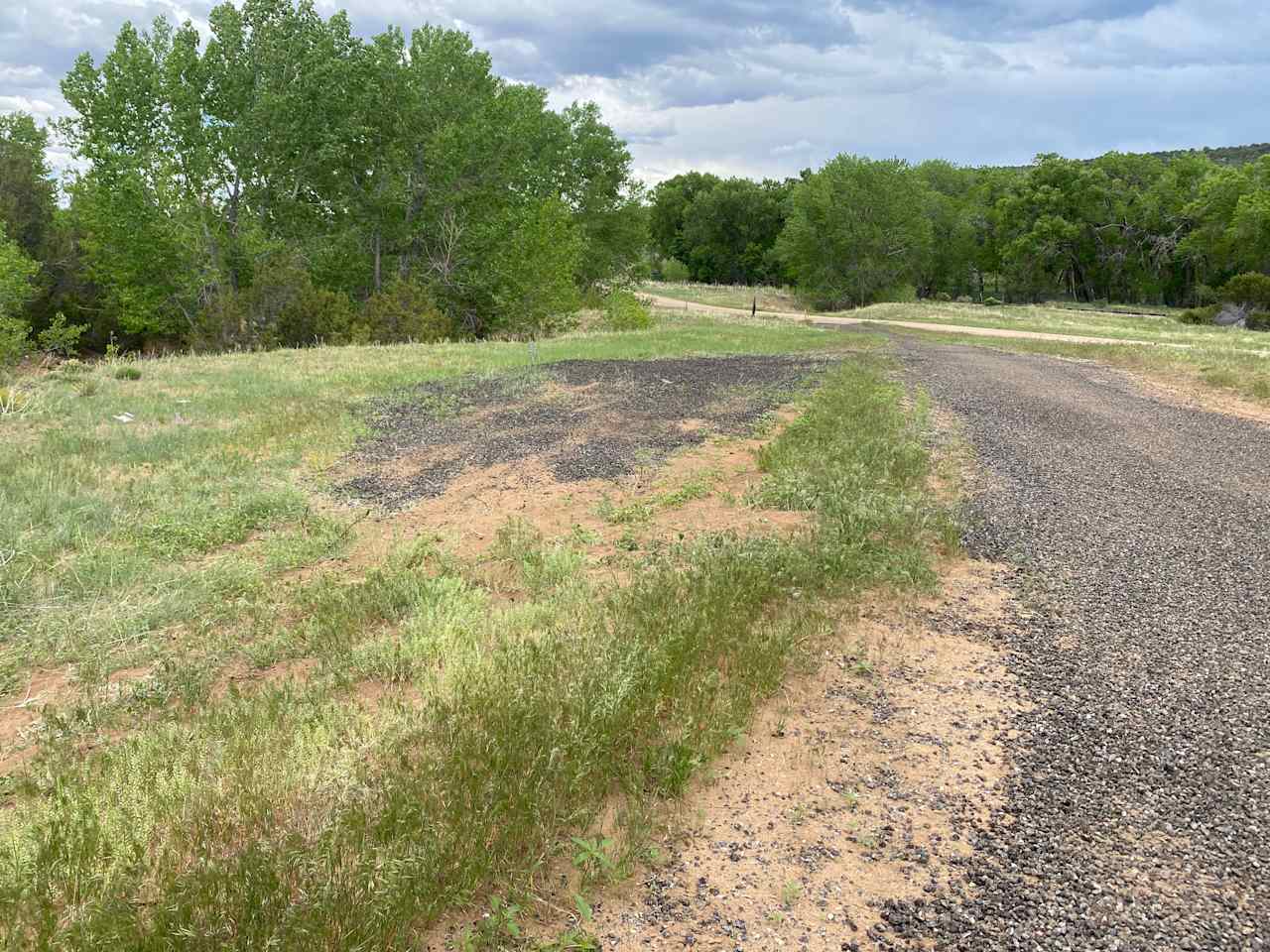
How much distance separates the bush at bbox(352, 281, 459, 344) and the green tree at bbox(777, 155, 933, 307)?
48170 millimetres

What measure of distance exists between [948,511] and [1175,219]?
80.4 m

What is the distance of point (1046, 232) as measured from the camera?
7169 cm

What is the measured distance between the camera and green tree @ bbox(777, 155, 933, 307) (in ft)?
229

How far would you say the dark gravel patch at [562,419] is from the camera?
391 inches

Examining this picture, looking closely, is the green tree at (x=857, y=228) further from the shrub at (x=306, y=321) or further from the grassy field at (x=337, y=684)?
the grassy field at (x=337, y=684)

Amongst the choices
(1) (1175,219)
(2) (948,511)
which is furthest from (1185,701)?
(1) (1175,219)

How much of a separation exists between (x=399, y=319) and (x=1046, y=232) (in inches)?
2616

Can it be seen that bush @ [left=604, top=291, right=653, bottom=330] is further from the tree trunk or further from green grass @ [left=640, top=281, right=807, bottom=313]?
green grass @ [left=640, top=281, right=807, bottom=313]

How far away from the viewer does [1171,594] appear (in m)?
5.62

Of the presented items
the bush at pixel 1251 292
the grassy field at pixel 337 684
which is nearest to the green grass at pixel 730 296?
the bush at pixel 1251 292

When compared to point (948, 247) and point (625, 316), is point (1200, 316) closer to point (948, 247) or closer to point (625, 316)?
point (625, 316)

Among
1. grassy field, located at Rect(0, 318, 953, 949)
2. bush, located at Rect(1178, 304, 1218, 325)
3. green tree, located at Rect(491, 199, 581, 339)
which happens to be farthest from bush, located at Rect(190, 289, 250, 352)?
bush, located at Rect(1178, 304, 1218, 325)

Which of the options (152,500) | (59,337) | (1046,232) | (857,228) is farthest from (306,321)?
(1046,232)

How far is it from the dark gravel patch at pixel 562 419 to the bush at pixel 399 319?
13.1 metres
